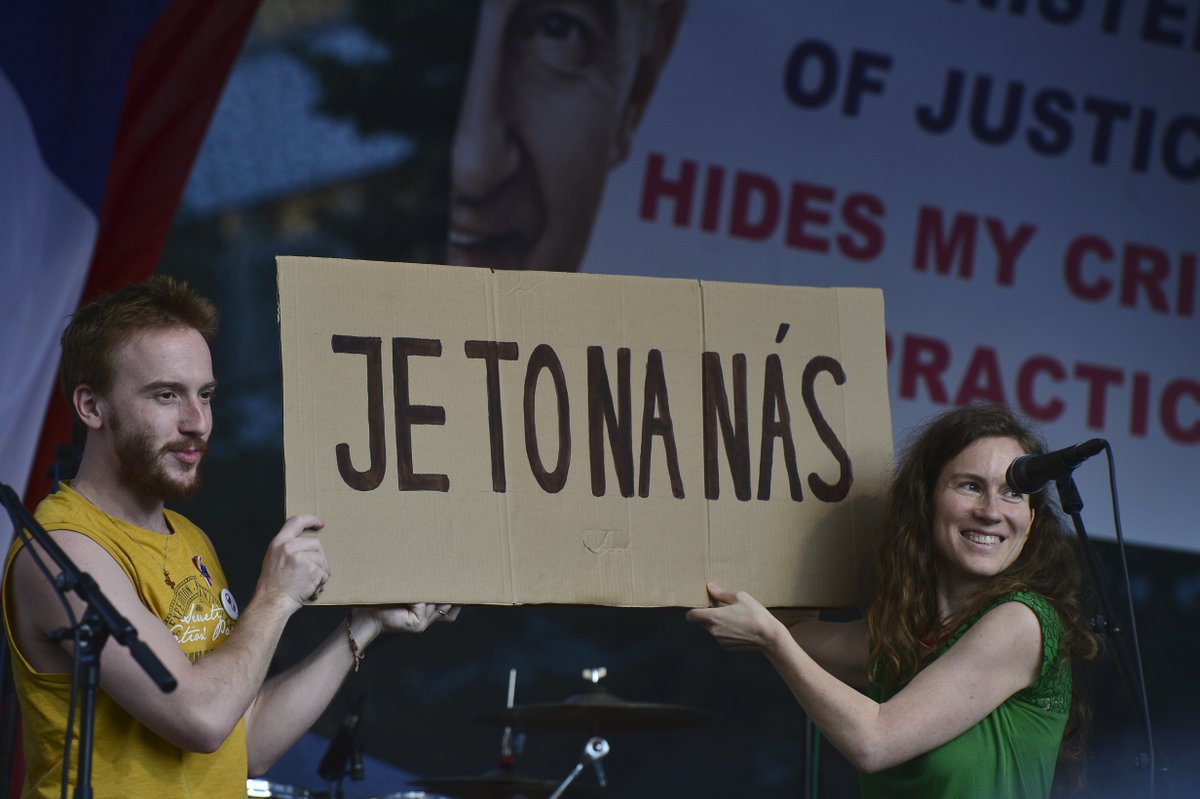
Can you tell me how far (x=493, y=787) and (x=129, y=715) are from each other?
2.31 m

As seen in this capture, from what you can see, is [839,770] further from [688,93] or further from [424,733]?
[688,93]

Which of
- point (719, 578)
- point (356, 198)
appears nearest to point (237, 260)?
point (356, 198)

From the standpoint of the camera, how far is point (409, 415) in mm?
2293

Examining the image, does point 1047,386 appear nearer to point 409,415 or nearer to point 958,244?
point 958,244

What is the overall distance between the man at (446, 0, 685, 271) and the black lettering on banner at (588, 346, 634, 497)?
2.49 meters

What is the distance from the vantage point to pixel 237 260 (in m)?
4.87

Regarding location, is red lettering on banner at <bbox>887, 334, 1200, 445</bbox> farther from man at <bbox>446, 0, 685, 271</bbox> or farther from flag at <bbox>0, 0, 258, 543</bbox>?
flag at <bbox>0, 0, 258, 543</bbox>

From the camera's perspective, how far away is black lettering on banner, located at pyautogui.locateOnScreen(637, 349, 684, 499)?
7.82 ft

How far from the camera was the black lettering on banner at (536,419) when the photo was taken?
2.33 m

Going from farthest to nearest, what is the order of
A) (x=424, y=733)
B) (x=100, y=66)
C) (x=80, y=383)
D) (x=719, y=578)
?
(x=424, y=733)
(x=100, y=66)
(x=719, y=578)
(x=80, y=383)

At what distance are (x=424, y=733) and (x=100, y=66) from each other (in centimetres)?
234

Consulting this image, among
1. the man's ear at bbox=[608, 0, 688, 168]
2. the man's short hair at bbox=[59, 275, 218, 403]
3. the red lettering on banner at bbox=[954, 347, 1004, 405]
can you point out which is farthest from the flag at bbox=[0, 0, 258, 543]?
the red lettering on banner at bbox=[954, 347, 1004, 405]

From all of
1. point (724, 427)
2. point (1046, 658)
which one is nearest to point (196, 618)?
point (724, 427)

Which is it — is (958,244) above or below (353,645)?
above
